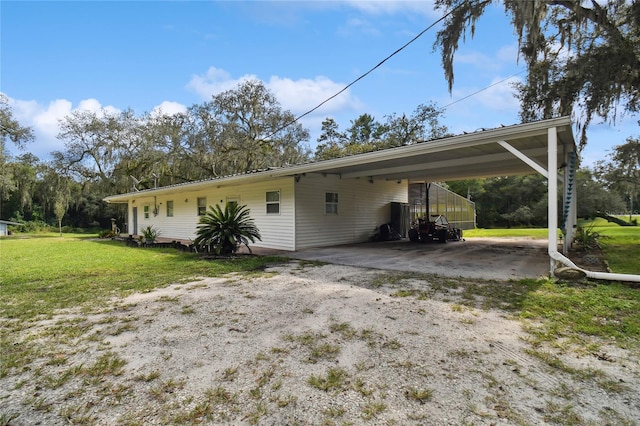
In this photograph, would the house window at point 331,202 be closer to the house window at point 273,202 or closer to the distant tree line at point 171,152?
the house window at point 273,202

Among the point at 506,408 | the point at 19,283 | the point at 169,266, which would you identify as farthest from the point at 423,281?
the point at 19,283

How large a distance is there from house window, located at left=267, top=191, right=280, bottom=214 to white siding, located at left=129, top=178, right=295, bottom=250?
141 mm

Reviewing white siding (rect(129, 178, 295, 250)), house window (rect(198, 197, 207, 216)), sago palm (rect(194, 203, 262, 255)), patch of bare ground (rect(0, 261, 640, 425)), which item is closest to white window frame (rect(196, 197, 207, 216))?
house window (rect(198, 197, 207, 216))

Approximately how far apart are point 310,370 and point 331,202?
31.2 ft

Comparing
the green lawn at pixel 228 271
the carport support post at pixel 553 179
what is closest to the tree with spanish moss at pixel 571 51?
the carport support post at pixel 553 179

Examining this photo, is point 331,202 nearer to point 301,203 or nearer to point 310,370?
point 301,203

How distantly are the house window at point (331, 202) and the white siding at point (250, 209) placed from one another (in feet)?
5.22

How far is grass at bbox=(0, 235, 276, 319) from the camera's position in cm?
462

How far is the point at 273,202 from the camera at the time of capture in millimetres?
11375

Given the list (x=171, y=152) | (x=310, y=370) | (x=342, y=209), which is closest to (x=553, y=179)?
(x=310, y=370)

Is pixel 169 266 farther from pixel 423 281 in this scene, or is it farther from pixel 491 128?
pixel 491 128

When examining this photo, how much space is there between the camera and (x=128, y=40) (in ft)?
35.0

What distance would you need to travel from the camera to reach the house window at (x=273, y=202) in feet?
36.9

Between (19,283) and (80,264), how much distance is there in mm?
2372
